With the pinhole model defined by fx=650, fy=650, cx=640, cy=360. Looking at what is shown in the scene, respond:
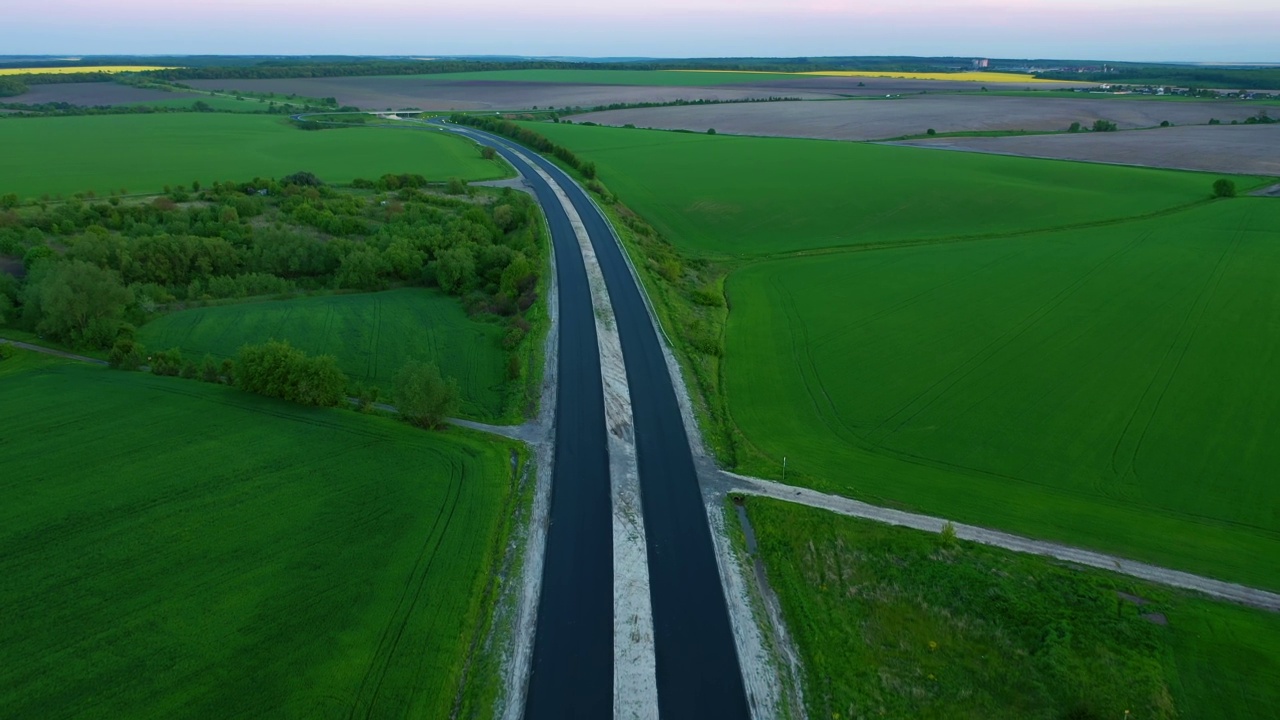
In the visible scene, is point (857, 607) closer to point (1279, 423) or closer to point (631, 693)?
point (631, 693)

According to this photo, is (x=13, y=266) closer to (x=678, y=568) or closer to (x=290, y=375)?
(x=290, y=375)

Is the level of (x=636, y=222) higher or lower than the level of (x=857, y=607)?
higher

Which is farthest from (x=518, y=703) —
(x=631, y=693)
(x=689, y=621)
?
(x=689, y=621)

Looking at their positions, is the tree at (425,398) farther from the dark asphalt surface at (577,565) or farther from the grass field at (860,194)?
the grass field at (860,194)

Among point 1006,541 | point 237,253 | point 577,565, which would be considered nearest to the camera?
point 577,565

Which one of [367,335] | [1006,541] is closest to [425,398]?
[367,335]

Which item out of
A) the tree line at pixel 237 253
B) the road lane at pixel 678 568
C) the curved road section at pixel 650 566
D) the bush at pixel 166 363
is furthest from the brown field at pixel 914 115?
the bush at pixel 166 363

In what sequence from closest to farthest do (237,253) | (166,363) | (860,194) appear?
(166,363), (237,253), (860,194)
